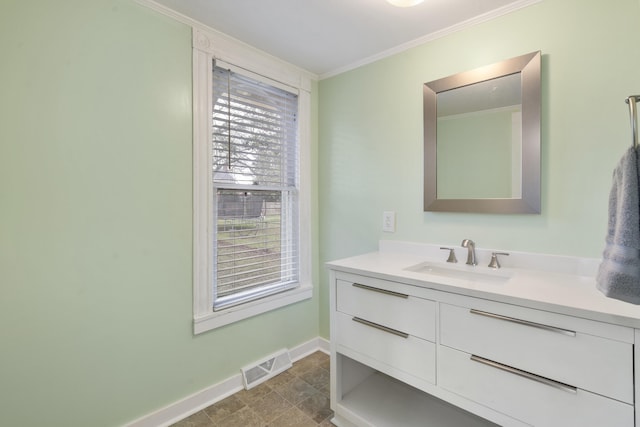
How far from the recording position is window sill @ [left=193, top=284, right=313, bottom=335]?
175 cm

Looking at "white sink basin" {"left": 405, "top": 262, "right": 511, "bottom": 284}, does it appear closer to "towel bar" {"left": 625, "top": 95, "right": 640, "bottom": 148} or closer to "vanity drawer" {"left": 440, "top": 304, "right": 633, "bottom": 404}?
"vanity drawer" {"left": 440, "top": 304, "right": 633, "bottom": 404}

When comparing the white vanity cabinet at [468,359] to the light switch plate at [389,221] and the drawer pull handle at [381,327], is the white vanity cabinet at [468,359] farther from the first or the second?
the light switch plate at [389,221]

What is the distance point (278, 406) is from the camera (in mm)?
1746

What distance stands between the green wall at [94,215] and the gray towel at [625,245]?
5.79ft

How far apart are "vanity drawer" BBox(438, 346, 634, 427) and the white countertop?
0.85ft

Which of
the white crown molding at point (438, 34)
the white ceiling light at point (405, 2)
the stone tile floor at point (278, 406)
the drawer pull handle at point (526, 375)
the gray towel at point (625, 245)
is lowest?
the stone tile floor at point (278, 406)

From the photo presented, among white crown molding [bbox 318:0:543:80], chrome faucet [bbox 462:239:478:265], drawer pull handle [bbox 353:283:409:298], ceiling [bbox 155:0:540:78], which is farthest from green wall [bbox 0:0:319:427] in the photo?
chrome faucet [bbox 462:239:478:265]

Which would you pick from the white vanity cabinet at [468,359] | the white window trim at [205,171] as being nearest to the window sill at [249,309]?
the white window trim at [205,171]

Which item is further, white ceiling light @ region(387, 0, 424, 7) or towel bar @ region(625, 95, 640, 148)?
white ceiling light @ region(387, 0, 424, 7)

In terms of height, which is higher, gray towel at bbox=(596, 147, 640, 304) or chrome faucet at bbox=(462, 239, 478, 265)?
gray towel at bbox=(596, 147, 640, 304)

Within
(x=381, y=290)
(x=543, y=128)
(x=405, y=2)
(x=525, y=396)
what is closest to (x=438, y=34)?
(x=405, y=2)

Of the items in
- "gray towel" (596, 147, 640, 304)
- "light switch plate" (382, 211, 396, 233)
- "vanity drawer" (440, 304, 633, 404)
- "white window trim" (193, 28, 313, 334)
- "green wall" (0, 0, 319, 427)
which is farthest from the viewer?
"light switch plate" (382, 211, 396, 233)

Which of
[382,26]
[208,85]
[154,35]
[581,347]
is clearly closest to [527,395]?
[581,347]

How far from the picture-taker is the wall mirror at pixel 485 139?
1465mm
